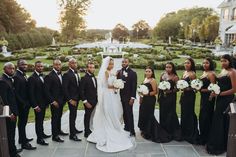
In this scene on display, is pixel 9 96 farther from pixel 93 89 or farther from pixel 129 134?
pixel 129 134

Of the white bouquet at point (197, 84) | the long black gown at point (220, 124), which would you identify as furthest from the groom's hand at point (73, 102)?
the long black gown at point (220, 124)

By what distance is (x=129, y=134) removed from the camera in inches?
244

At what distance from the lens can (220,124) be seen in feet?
17.1

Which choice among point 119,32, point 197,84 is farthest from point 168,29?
point 197,84

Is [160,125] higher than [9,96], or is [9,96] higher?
[9,96]

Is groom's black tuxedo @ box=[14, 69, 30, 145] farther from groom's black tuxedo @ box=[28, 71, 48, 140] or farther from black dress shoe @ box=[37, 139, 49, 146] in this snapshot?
black dress shoe @ box=[37, 139, 49, 146]

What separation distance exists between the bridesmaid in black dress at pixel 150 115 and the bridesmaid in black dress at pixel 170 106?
157 millimetres

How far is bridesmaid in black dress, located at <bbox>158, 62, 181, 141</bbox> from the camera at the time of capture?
5.83m

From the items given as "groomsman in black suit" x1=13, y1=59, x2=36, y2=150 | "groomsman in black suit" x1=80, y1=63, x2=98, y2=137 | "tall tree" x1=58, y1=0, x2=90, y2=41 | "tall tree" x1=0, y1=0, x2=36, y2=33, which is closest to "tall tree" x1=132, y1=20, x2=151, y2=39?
"tall tree" x1=58, y1=0, x2=90, y2=41

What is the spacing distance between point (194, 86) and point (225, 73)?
663 mm

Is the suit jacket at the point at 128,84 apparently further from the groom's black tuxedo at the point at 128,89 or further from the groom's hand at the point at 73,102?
the groom's hand at the point at 73,102

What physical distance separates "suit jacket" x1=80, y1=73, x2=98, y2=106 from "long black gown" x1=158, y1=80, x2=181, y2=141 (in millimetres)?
1557

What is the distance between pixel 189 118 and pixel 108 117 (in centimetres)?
188

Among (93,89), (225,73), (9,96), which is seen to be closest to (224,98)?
(225,73)
